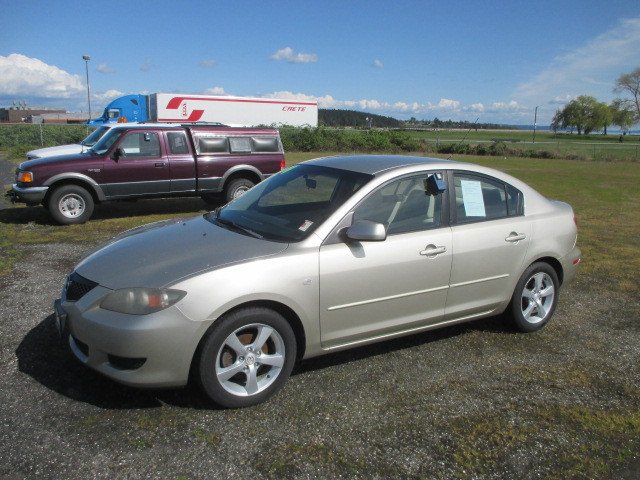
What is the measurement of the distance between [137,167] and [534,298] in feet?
24.8

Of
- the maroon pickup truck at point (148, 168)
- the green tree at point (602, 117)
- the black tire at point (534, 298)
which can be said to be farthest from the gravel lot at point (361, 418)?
the green tree at point (602, 117)

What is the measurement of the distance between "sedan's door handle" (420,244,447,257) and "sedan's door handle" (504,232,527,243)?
729 millimetres

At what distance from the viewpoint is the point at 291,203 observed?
4.46 metres

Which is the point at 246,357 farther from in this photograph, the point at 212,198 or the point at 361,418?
the point at 212,198

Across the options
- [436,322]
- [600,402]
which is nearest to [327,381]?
[436,322]

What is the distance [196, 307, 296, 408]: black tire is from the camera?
3.30 m

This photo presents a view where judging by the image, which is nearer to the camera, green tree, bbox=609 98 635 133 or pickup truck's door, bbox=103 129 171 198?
pickup truck's door, bbox=103 129 171 198

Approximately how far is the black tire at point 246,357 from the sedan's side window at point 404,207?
39.9 inches

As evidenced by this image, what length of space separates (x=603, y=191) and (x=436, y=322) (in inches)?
Result: 602

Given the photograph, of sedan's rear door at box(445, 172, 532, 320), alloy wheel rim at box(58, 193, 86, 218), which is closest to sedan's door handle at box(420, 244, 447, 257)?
sedan's rear door at box(445, 172, 532, 320)

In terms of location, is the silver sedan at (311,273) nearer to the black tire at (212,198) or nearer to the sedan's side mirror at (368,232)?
the sedan's side mirror at (368,232)

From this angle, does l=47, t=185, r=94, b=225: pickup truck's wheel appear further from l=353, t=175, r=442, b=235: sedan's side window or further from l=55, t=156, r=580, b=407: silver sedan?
l=353, t=175, r=442, b=235: sedan's side window

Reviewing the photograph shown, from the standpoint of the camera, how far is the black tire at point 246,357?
330cm

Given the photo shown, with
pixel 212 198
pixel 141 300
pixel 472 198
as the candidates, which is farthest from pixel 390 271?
pixel 212 198
